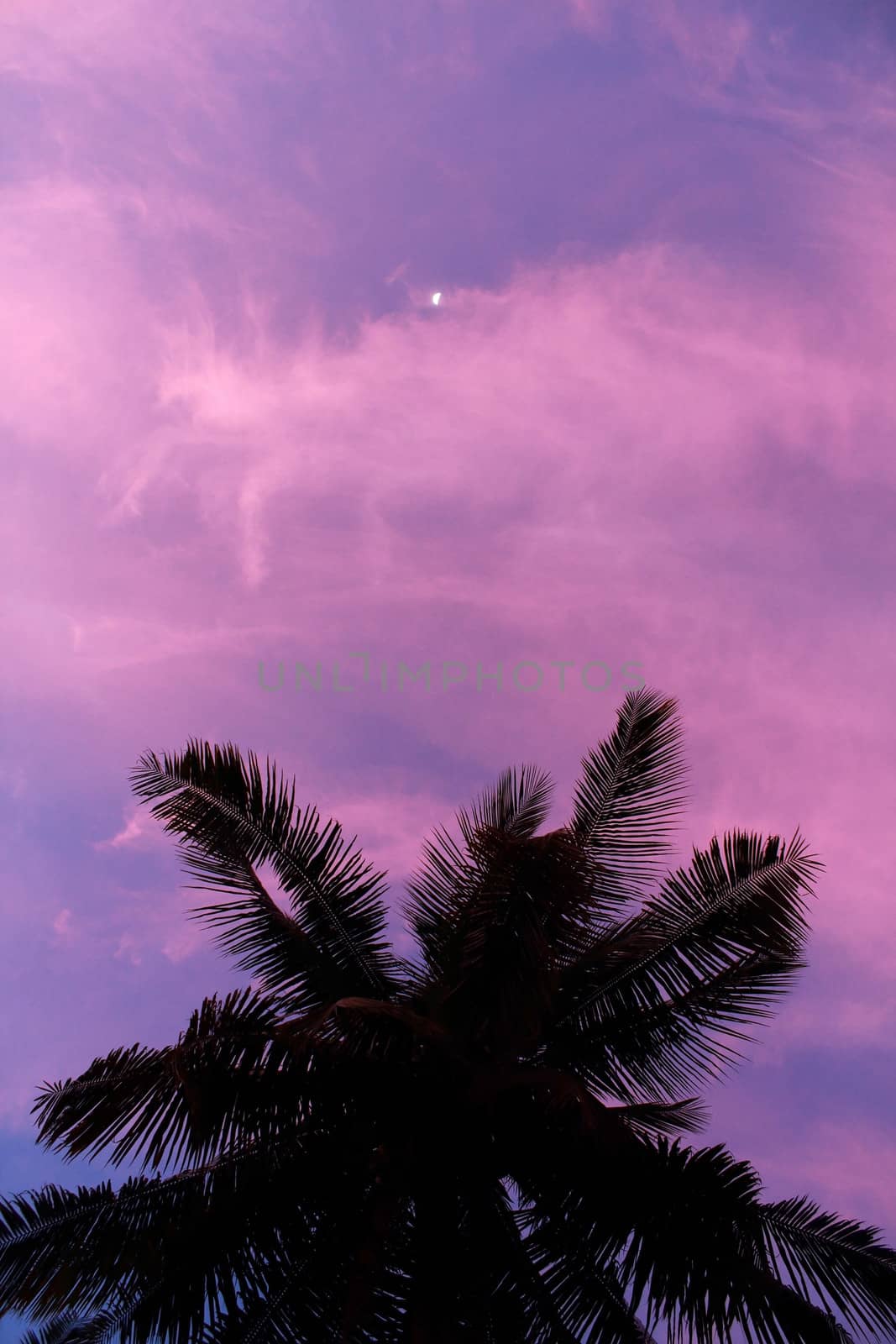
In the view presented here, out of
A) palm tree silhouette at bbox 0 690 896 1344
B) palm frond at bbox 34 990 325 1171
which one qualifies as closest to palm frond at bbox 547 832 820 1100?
palm tree silhouette at bbox 0 690 896 1344

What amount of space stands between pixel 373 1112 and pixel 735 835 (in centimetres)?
366

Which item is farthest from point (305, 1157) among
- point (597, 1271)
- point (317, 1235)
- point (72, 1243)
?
point (597, 1271)

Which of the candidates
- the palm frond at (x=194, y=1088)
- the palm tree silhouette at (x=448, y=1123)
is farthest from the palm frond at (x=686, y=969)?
the palm frond at (x=194, y=1088)

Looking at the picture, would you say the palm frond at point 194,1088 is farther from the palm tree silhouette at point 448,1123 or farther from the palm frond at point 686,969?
the palm frond at point 686,969

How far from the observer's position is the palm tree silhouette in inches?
270

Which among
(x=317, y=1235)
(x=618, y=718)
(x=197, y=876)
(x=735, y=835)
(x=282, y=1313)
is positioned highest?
(x=618, y=718)

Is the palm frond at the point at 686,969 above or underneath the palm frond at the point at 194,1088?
above

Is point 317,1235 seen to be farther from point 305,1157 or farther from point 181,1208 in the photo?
point 181,1208

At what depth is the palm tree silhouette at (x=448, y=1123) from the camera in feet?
22.5

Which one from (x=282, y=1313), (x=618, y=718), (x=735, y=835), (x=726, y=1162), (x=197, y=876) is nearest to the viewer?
(x=726, y=1162)

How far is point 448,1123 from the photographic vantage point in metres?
7.82

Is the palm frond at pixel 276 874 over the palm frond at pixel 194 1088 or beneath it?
over

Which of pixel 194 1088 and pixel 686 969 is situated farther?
pixel 686 969

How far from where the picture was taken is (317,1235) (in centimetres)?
781
